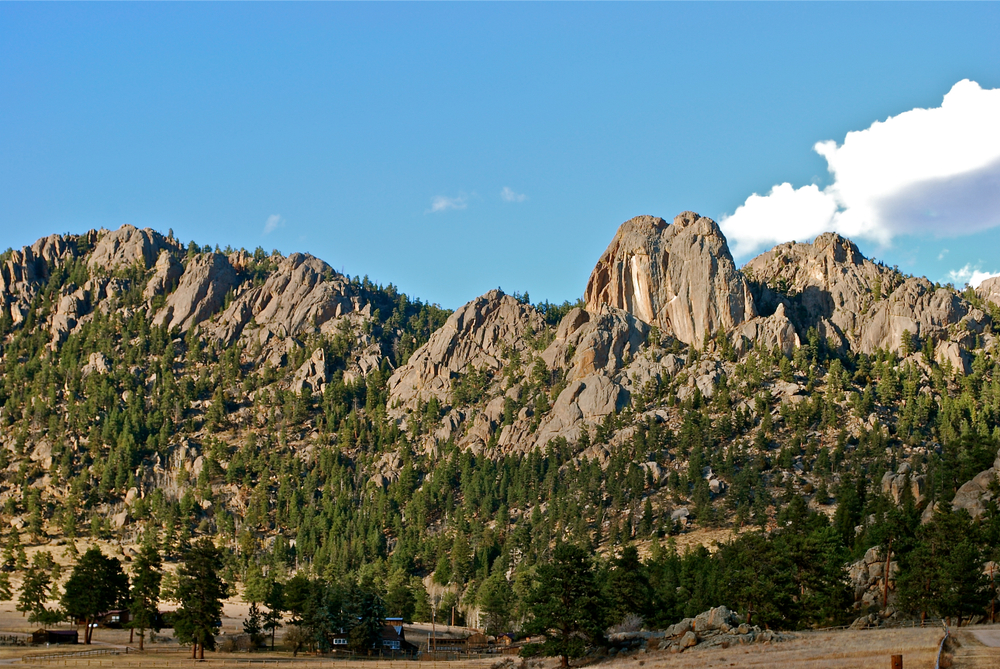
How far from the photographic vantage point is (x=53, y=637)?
110562mm

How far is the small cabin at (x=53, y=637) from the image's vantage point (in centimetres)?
10888

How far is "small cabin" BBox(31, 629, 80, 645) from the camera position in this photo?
109 m

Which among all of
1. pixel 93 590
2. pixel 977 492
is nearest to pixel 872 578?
pixel 977 492

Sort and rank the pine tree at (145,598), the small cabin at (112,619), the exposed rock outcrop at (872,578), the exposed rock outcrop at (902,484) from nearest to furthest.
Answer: the exposed rock outcrop at (872,578)
the pine tree at (145,598)
the small cabin at (112,619)
the exposed rock outcrop at (902,484)

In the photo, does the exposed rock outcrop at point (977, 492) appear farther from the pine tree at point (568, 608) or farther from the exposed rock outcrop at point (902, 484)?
the pine tree at point (568, 608)

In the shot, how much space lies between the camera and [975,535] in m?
98.8

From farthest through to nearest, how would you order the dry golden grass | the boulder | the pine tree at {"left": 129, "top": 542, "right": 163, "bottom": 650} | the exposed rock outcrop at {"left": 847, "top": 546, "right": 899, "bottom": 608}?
the pine tree at {"left": 129, "top": 542, "right": 163, "bottom": 650} → the exposed rock outcrop at {"left": 847, "top": 546, "right": 899, "bottom": 608} → the boulder → the dry golden grass

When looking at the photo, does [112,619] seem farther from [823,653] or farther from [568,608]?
[823,653]

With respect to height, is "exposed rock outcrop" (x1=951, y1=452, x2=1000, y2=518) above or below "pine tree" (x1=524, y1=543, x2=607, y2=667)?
above

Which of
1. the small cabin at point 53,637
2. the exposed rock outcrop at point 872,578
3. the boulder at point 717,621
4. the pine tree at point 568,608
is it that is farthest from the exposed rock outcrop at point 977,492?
the small cabin at point 53,637

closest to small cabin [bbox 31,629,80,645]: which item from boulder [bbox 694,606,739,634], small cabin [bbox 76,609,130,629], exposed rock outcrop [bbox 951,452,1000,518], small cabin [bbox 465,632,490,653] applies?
small cabin [bbox 76,609,130,629]

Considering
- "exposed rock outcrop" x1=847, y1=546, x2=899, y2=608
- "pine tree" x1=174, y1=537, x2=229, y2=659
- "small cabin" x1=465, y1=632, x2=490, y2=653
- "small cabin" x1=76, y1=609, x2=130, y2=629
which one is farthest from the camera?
"small cabin" x1=76, y1=609, x2=130, y2=629

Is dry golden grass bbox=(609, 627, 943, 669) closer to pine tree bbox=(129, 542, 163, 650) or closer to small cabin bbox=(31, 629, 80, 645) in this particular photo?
pine tree bbox=(129, 542, 163, 650)

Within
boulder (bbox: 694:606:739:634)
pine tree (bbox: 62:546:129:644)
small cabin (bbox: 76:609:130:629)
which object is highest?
pine tree (bbox: 62:546:129:644)
